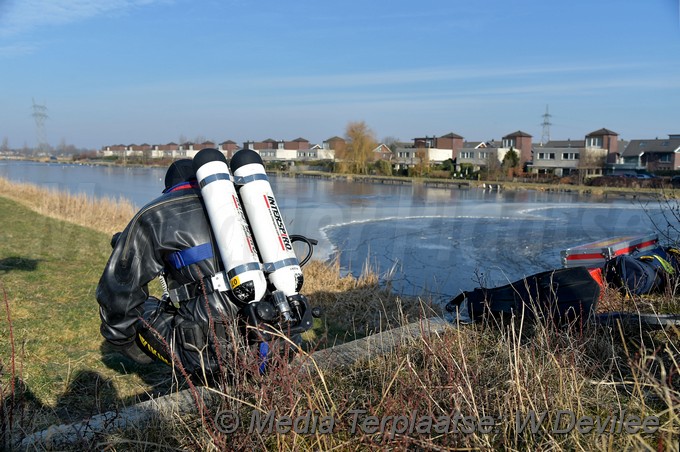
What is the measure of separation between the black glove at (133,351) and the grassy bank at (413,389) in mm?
235

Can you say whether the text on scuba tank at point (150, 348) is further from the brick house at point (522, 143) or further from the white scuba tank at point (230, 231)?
the brick house at point (522, 143)

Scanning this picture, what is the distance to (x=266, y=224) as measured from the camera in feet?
14.0

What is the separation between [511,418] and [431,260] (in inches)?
460

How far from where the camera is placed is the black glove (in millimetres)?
4182

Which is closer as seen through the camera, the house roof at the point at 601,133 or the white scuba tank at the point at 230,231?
→ the white scuba tank at the point at 230,231

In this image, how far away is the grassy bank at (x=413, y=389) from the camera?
281 centimetres

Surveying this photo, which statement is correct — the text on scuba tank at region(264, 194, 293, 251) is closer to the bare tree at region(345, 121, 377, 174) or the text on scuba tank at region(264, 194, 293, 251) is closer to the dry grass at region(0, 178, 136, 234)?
the dry grass at region(0, 178, 136, 234)

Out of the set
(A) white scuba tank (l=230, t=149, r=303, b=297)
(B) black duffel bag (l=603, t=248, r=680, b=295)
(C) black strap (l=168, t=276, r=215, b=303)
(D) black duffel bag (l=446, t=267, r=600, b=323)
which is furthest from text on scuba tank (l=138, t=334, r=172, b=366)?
(B) black duffel bag (l=603, t=248, r=680, b=295)

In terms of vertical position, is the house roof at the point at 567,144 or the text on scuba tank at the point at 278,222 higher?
the house roof at the point at 567,144

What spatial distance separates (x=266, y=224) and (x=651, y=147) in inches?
3419

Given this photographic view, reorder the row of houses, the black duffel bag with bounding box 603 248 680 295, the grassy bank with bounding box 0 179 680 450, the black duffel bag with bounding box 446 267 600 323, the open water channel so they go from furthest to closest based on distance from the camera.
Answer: the row of houses → the open water channel → the black duffel bag with bounding box 603 248 680 295 → the black duffel bag with bounding box 446 267 600 323 → the grassy bank with bounding box 0 179 680 450

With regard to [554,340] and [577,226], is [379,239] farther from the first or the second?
[554,340]

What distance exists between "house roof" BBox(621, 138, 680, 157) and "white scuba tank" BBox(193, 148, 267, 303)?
3315 inches

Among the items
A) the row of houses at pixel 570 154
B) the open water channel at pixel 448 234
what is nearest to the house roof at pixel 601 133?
the row of houses at pixel 570 154
